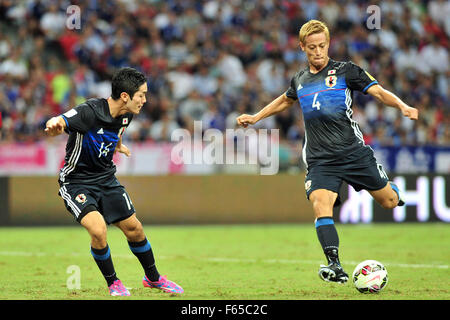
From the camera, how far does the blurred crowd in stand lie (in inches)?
701

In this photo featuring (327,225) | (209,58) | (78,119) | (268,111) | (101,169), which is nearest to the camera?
(78,119)

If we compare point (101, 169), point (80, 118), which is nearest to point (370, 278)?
point (101, 169)

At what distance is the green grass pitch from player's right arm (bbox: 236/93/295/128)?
1.69 metres

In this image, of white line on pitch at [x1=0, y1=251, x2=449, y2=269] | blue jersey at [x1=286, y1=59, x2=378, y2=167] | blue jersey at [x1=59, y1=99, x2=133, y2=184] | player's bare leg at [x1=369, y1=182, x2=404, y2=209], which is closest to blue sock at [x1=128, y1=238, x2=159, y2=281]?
blue jersey at [x1=59, y1=99, x2=133, y2=184]

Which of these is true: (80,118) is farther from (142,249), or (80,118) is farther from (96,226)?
(142,249)

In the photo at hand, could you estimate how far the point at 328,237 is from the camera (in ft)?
24.9

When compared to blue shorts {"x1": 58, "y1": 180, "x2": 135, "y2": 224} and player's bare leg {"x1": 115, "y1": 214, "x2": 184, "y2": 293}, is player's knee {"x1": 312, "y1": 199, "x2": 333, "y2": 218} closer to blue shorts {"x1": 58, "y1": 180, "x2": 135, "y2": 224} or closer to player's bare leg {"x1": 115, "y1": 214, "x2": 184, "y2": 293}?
player's bare leg {"x1": 115, "y1": 214, "x2": 184, "y2": 293}

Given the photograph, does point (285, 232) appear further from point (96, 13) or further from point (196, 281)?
point (96, 13)

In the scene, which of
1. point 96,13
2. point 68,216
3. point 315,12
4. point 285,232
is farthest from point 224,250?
point 315,12

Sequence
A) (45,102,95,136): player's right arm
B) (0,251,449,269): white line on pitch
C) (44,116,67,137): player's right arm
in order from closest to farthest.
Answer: (44,116,67,137): player's right arm
(45,102,95,136): player's right arm
(0,251,449,269): white line on pitch

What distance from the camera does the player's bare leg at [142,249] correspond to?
307 inches

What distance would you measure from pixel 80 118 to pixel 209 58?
498 inches

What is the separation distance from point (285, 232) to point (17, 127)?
5.91m

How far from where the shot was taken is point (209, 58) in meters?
19.9
